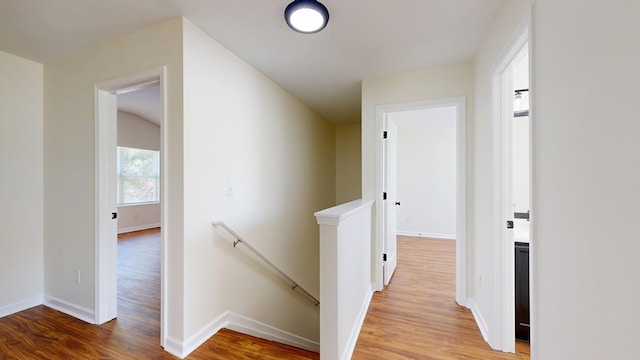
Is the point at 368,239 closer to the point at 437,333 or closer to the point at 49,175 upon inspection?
the point at 437,333

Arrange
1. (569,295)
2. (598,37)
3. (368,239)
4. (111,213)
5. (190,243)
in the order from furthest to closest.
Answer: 1. (368,239)
2. (111,213)
3. (190,243)
4. (569,295)
5. (598,37)

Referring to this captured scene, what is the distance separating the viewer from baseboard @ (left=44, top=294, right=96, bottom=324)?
2275 millimetres

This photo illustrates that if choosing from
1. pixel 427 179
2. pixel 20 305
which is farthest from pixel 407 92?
pixel 20 305

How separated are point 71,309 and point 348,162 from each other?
454 centimetres

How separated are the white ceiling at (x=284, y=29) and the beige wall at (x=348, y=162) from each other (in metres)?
2.63

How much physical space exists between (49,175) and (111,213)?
92 cm

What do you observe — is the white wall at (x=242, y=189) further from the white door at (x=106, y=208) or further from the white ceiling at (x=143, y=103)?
the white ceiling at (x=143, y=103)

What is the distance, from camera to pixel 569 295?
3.07ft

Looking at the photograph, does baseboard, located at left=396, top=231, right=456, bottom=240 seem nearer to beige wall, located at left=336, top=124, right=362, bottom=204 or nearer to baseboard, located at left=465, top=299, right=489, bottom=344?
beige wall, located at left=336, top=124, right=362, bottom=204

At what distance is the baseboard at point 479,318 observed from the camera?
1.99 meters

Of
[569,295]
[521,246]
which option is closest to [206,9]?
[569,295]

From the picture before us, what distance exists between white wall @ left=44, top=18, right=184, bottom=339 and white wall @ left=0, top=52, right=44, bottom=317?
0.07m

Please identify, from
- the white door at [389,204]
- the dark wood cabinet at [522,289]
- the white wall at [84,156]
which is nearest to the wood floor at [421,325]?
the dark wood cabinet at [522,289]

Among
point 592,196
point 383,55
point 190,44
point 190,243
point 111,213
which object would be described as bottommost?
point 190,243
